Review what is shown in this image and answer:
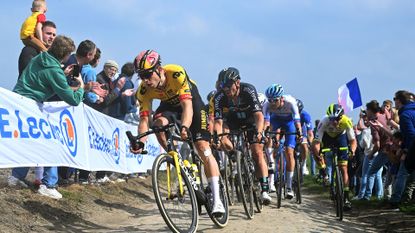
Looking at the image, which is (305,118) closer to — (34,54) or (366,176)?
(366,176)

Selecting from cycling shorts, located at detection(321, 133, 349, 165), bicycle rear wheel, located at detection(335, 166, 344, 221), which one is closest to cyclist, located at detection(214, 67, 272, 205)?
bicycle rear wheel, located at detection(335, 166, 344, 221)

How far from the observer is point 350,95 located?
2056 cm

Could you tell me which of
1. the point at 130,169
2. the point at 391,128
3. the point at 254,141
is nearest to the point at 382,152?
the point at 391,128

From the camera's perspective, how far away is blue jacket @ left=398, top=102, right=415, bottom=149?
9.50m

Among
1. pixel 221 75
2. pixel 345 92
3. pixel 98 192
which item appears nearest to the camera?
pixel 221 75

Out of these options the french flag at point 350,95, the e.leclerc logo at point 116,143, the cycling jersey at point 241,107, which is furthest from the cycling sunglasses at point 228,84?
the french flag at point 350,95

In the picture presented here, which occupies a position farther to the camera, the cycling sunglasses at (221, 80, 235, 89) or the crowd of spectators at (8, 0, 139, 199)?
the cycling sunglasses at (221, 80, 235, 89)

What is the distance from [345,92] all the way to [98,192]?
1307cm

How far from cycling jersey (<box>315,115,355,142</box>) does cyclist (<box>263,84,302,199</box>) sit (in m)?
0.50

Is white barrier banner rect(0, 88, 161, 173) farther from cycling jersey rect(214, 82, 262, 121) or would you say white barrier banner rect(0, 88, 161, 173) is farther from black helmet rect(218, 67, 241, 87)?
black helmet rect(218, 67, 241, 87)

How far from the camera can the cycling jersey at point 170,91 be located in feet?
22.6

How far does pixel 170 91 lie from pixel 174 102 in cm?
23

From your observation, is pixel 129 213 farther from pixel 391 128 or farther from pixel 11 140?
pixel 391 128

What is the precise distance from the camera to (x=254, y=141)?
9.17m
